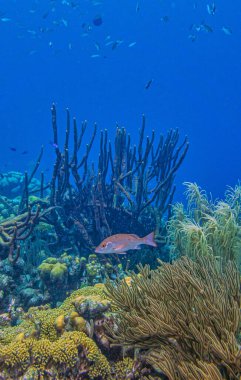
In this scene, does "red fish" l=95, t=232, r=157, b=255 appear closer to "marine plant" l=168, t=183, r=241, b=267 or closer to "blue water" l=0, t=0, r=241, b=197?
"marine plant" l=168, t=183, r=241, b=267

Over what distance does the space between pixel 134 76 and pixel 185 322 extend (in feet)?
290

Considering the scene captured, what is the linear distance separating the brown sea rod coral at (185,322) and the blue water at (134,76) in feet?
188

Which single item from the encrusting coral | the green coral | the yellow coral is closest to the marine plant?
the green coral

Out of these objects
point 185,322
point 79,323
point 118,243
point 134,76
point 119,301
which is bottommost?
point 185,322

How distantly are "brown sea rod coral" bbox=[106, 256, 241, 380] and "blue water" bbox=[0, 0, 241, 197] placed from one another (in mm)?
57168

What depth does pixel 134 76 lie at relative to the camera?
85125mm

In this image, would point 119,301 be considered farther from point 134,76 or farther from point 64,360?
point 134,76

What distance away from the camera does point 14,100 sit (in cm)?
9131

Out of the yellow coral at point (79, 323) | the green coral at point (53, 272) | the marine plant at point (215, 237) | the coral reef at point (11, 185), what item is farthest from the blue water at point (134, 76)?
the yellow coral at point (79, 323)

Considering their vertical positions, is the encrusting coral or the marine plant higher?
the marine plant

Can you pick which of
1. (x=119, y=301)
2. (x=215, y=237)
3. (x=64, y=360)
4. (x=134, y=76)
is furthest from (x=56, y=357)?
(x=134, y=76)

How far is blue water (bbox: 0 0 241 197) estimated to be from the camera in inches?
2550

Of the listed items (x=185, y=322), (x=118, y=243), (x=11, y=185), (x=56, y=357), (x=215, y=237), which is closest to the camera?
(x=185, y=322)

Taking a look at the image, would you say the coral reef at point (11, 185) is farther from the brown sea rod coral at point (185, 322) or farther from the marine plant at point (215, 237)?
the brown sea rod coral at point (185, 322)
